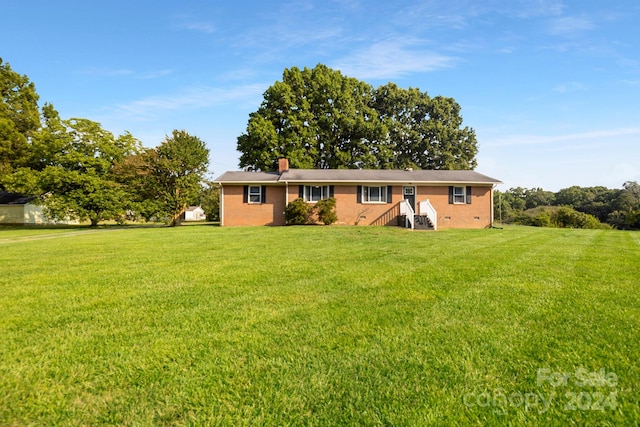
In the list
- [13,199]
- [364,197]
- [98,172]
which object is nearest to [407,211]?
[364,197]

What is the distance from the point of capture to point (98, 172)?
23609 mm

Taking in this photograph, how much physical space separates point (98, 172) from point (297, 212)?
52.2 ft

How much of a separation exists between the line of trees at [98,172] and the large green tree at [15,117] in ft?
0.26

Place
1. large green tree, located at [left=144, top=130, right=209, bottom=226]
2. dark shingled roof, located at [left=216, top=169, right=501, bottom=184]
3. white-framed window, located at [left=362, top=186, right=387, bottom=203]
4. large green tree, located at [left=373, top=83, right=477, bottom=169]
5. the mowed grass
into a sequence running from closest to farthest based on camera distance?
the mowed grass
dark shingled roof, located at [left=216, top=169, right=501, bottom=184]
white-framed window, located at [left=362, top=186, right=387, bottom=203]
large green tree, located at [left=144, top=130, right=209, bottom=226]
large green tree, located at [left=373, top=83, right=477, bottom=169]

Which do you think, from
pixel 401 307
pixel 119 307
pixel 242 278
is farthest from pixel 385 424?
pixel 242 278

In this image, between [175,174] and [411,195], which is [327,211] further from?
[175,174]

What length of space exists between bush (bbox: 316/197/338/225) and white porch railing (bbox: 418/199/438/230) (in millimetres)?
5408

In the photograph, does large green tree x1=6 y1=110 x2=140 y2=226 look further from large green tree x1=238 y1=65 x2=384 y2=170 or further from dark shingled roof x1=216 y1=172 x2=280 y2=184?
large green tree x1=238 y1=65 x2=384 y2=170

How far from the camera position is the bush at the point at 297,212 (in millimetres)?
19266

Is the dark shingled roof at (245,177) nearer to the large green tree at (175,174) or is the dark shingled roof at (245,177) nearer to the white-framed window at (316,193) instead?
the white-framed window at (316,193)

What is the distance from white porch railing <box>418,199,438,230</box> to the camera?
18172mm

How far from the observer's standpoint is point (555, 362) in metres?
2.51

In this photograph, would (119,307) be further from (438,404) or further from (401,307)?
(438,404)

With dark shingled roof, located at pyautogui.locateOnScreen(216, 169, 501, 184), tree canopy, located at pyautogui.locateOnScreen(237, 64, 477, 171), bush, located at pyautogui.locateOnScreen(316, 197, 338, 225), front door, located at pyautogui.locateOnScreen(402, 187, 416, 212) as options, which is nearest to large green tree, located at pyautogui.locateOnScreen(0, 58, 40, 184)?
tree canopy, located at pyautogui.locateOnScreen(237, 64, 477, 171)
